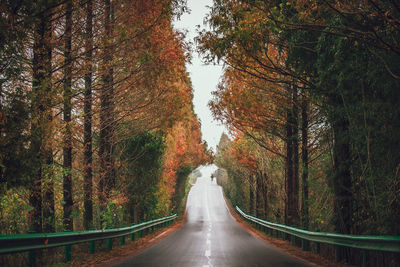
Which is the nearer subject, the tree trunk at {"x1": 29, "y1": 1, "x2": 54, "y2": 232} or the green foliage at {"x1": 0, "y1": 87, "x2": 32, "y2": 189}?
the green foliage at {"x1": 0, "y1": 87, "x2": 32, "y2": 189}

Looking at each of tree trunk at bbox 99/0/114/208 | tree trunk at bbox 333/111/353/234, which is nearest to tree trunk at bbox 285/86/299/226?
tree trunk at bbox 333/111/353/234

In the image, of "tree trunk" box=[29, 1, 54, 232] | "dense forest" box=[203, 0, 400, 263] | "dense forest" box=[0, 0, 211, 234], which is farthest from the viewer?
"tree trunk" box=[29, 1, 54, 232]

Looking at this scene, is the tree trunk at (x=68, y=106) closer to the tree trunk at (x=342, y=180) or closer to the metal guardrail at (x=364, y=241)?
the tree trunk at (x=342, y=180)

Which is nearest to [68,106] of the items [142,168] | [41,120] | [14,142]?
[41,120]

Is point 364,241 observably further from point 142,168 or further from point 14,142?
point 142,168

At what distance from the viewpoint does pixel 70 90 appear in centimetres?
716

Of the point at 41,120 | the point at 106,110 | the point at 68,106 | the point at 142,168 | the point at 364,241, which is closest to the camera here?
the point at 364,241

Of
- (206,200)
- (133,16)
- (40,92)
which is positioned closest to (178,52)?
(133,16)

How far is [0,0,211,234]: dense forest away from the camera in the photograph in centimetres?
571

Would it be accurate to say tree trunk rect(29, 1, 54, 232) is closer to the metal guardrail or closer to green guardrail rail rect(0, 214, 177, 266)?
green guardrail rail rect(0, 214, 177, 266)

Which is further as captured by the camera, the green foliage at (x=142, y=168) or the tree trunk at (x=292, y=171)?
the green foliage at (x=142, y=168)

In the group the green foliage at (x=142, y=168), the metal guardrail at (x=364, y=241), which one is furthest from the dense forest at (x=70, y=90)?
the metal guardrail at (x=364, y=241)

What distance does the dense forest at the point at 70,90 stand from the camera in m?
5.71

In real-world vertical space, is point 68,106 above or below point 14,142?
above
